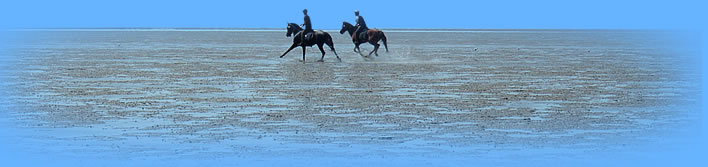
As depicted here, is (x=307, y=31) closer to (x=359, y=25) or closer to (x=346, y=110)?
(x=359, y=25)

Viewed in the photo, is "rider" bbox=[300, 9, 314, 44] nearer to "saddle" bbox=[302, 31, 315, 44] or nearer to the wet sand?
"saddle" bbox=[302, 31, 315, 44]

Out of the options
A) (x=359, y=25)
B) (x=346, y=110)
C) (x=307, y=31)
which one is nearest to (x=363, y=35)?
(x=359, y=25)

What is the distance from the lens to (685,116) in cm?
1495

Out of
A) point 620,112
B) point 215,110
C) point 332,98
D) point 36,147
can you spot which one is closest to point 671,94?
point 620,112

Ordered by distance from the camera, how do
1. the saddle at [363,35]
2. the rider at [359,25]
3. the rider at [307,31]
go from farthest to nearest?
1. the saddle at [363,35]
2. the rider at [359,25]
3. the rider at [307,31]

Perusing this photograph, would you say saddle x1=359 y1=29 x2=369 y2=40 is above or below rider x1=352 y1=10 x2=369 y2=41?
below

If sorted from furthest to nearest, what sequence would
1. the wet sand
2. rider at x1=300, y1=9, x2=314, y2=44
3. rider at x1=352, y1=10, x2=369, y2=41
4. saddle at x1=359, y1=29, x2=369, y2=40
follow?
saddle at x1=359, y1=29, x2=369, y2=40 → rider at x1=352, y1=10, x2=369, y2=41 → rider at x1=300, y1=9, x2=314, y2=44 → the wet sand

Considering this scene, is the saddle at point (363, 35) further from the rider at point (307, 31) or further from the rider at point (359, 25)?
the rider at point (307, 31)

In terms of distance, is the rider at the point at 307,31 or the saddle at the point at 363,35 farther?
the saddle at the point at 363,35

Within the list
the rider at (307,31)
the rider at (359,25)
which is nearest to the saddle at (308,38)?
the rider at (307,31)

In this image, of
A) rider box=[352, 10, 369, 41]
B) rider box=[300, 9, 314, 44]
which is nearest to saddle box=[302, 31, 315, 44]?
rider box=[300, 9, 314, 44]

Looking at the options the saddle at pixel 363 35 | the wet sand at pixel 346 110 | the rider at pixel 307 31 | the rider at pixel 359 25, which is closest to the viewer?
the wet sand at pixel 346 110

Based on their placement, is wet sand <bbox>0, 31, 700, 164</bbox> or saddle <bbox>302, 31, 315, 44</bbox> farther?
saddle <bbox>302, 31, 315, 44</bbox>

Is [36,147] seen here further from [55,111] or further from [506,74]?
[506,74]
